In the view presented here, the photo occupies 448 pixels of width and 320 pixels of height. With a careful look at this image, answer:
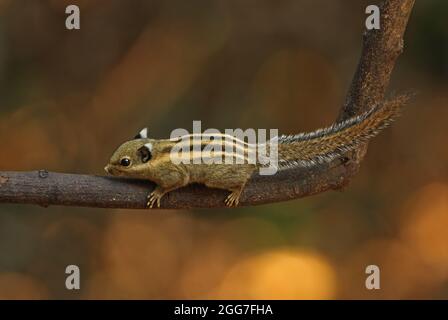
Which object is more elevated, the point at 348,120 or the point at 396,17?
the point at 396,17

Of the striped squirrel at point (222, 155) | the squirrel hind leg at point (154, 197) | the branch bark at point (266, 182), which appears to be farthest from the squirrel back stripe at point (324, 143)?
the squirrel hind leg at point (154, 197)

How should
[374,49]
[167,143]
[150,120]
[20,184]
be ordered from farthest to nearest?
[150,120] → [374,49] → [167,143] → [20,184]

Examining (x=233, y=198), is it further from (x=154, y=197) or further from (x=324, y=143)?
(x=324, y=143)

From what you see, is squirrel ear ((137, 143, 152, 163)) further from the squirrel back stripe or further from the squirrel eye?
the squirrel back stripe

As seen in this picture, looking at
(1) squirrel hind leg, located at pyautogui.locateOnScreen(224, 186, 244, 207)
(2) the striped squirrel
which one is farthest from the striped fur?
Answer: (1) squirrel hind leg, located at pyautogui.locateOnScreen(224, 186, 244, 207)

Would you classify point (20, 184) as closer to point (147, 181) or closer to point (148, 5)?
point (147, 181)

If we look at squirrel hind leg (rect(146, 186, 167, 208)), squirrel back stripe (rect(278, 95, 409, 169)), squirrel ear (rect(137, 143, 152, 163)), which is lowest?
squirrel hind leg (rect(146, 186, 167, 208))

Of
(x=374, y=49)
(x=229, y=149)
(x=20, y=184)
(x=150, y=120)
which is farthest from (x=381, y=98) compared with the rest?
(x=150, y=120)

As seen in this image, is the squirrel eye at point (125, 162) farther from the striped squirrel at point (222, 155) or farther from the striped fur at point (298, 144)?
the striped fur at point (298, 144)
